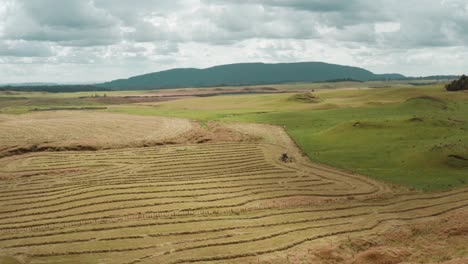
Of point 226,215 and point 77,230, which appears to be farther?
point 226,215

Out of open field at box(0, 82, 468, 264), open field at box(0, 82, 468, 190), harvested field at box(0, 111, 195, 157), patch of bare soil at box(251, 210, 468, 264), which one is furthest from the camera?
harvested field at box(0, 111, 195, 157)

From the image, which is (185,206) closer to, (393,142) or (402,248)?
(402,248)

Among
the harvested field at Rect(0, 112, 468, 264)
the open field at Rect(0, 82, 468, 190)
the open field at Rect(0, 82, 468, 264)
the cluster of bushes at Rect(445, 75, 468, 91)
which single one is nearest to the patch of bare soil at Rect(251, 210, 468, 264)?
the open field at Rect(0, 82, 468, 264)

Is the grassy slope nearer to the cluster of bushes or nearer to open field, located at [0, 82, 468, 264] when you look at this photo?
open field, located at [0, 82, 468, 264]

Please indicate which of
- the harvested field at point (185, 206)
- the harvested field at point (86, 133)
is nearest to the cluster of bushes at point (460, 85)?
the harvested field at point (86, 133)

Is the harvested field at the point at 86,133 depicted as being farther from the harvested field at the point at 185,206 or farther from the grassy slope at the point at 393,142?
the grassy slope at the point at 393,142

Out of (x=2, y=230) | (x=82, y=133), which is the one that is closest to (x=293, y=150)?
(x=82, y=133)

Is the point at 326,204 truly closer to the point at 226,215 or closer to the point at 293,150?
the point at 226,215

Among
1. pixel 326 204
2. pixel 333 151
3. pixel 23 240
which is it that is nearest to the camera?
pixel 23 240
